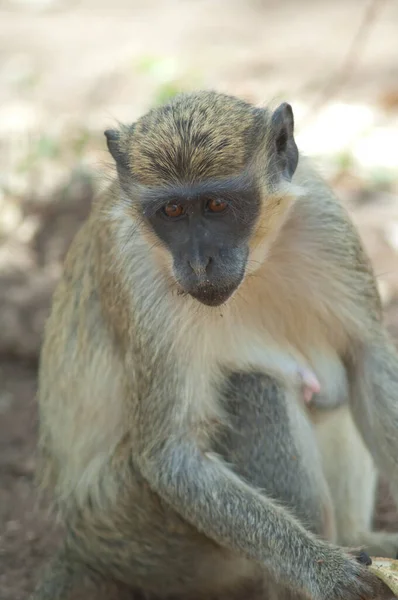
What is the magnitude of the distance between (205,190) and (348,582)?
1592 mm

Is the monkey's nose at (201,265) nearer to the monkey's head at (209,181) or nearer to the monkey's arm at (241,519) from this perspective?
the monkey's head at (209,181)

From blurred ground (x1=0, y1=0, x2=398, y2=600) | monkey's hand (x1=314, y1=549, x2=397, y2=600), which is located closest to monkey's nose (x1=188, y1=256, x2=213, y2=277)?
blurred ground (x1=0, y1=0, x2=398, y2=600)

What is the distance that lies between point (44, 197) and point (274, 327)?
12.5ft

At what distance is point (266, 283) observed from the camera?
15.0 ft

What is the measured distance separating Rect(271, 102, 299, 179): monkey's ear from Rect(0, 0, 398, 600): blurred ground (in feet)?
1.51

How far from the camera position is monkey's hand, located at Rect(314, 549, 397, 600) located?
4094mm

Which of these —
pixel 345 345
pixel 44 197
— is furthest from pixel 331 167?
pixel 345 345

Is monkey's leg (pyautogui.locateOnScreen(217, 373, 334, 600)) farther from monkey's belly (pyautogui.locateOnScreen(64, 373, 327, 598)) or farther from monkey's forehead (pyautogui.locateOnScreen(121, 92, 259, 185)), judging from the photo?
monkey's forehead (pyautogui.locateOnScreen(121, 92, 259, 185))

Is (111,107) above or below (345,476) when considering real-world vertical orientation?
above

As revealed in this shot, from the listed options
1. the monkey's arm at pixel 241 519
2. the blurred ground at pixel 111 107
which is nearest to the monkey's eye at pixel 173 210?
the monkey's arm at pixel 241 519

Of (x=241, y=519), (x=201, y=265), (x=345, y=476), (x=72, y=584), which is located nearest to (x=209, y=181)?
(x=201, y=265)

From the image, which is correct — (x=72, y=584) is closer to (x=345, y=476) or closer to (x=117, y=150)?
(x=345, y=476)

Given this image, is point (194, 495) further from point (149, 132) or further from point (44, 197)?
point (44, 197)

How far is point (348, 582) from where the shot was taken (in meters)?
4.11
